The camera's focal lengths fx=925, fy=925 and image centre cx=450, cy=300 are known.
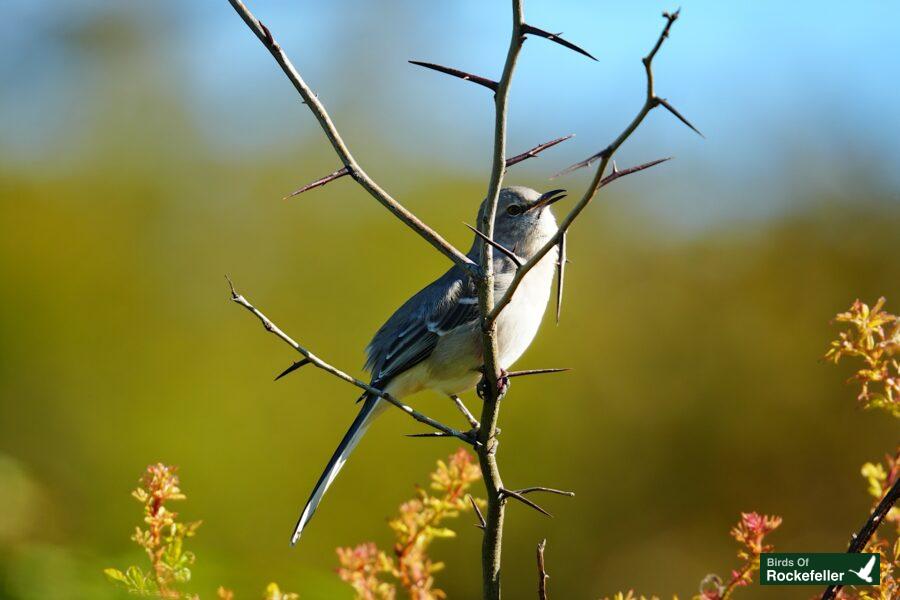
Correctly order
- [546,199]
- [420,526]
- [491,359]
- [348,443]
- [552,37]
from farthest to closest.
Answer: [546,199] < [348,443] < [420,526] < [491,359] < [552,37]

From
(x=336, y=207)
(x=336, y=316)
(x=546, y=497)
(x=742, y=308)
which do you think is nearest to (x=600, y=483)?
(x=546, y=497)

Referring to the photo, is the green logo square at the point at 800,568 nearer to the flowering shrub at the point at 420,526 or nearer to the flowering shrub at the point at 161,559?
the flowering shrub at the point at 420,526

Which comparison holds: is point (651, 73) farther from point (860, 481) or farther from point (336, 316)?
point (860, 481)

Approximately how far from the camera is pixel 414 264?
23.6 ft

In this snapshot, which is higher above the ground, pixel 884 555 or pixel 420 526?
pixel 420 526

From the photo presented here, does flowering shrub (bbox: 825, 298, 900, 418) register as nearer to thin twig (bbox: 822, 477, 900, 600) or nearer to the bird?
thin twig (bbox: 822, 477, 900, 600)

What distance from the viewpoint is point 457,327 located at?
15.4ft

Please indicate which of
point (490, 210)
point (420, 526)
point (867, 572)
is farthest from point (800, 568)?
point (490, 210)

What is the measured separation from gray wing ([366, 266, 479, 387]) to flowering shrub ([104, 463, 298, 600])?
2.18 meters

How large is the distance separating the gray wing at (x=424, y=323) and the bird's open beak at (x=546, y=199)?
21.7 inches

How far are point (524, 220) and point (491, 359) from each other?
2.31m

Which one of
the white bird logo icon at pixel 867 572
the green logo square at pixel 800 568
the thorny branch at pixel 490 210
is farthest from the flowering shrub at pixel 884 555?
the thorny branch at pixel 490 210

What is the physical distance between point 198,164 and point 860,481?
597 centimetres

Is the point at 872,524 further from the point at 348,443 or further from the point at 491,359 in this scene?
the point at 348,443
